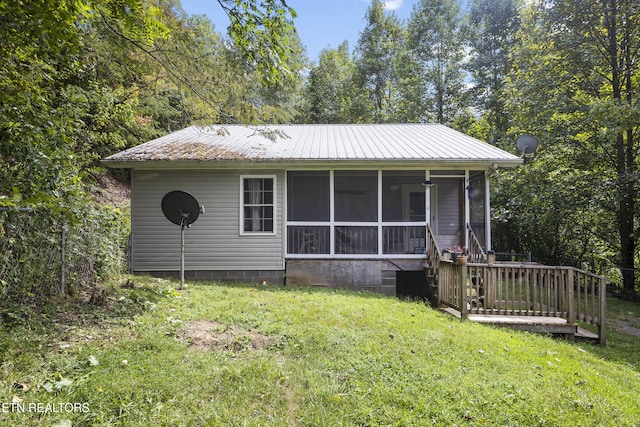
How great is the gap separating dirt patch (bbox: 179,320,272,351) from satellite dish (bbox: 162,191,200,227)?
3012 mm

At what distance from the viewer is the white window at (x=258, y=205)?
891 centimetres

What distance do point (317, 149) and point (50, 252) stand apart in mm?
6390

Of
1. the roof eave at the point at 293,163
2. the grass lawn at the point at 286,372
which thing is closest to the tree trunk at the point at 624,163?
the roof eave at the point at 293,163

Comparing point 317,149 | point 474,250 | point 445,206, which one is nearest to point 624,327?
point 474,250

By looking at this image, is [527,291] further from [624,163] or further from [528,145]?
[624,163]

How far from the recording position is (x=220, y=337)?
14.1ft

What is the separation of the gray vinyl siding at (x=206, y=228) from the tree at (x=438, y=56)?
54.7 ft

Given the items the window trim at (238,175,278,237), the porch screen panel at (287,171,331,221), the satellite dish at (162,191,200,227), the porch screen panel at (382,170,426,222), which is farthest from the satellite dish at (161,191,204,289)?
the porch screen panel at (382,170,426,222)

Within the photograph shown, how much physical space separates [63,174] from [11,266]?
1.62 metres

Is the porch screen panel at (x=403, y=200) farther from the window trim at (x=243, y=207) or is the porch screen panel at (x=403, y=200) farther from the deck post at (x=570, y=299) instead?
the deck post at (x=570, y=299)

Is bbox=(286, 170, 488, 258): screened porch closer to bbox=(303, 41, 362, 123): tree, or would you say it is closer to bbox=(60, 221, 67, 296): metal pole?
bbox=(60, 221, 67, 296): metal pole

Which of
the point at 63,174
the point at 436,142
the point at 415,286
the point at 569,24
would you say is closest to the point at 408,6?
the point at 569,24

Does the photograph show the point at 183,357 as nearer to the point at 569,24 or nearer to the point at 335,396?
the point at 335,396

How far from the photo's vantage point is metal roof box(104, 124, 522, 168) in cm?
823
